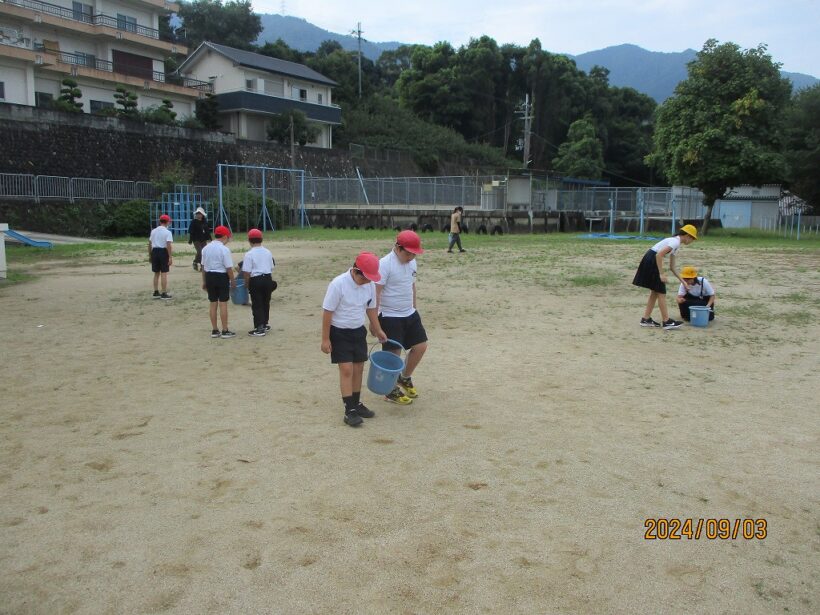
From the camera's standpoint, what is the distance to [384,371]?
18.6 ft

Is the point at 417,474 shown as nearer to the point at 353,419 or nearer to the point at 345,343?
the point at 353,419

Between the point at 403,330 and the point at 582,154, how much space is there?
183ft

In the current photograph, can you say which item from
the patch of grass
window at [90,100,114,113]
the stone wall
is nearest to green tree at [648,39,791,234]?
the patch of grass

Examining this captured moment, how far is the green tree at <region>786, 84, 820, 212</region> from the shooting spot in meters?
35.2

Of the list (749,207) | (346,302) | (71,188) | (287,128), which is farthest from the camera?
(287,128)

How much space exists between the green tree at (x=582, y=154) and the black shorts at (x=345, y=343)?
181 ft

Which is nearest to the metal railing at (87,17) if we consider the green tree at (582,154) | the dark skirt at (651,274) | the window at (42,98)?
the window at (42,98)

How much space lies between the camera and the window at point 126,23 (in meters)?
40.2

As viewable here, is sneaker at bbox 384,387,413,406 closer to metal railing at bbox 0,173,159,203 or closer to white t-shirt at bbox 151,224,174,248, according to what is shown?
white t-shirt at bbox 151,224,174,248

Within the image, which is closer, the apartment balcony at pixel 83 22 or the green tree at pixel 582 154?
the apartment balcony at pixel 83 22

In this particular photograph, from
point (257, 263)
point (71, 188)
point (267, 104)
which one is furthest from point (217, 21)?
point (257, 263)

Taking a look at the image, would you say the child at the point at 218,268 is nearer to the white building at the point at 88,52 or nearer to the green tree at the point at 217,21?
the white building at the point at 88,52

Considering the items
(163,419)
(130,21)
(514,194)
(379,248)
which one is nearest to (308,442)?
(163,419)

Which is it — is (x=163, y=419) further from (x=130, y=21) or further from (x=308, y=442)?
(x=130, y=21)
